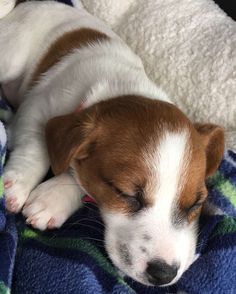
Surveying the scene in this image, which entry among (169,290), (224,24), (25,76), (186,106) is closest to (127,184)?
(169,290)

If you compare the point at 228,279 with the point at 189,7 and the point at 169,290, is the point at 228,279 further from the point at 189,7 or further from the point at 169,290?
the point at 189,7

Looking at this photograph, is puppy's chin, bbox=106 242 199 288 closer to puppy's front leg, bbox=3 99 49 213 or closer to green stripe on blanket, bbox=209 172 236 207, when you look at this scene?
green stripe on blanket, bbox=209 172 236 207

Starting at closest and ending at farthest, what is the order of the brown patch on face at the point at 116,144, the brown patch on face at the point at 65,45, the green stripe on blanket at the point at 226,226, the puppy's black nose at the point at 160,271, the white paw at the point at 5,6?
1. the puppy's black nose at the point at 160,271
2. the brown patch on face at the point at 116,144
3. the green stripe on blanket at the point at 226,226
4. the brown patch on face at the point at 65,45
5. the white paw at the point at 5,6

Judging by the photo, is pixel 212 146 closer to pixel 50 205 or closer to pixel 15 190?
pixel 50 205

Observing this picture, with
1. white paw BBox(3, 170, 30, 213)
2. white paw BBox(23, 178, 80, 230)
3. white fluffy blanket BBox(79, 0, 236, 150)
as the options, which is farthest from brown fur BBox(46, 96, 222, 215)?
white fluffy blanket BBox(79, 0, 236, 150)

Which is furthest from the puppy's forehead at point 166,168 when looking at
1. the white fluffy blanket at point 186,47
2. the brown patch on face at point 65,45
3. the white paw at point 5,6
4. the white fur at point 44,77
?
the white paw at point 5,6

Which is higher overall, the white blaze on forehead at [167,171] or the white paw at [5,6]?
the white blaze on forehead at [167,171]

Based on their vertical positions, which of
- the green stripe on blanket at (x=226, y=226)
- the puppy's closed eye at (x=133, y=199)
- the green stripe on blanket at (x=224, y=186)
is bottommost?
the green stripe on blanket at (x=226, y=226)

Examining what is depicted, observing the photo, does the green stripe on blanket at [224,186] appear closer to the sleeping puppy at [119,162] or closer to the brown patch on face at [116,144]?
the sleeping puppy at [119,162]

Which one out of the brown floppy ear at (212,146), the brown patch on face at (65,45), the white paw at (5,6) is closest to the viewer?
the brown floppy ear at (212,146)
